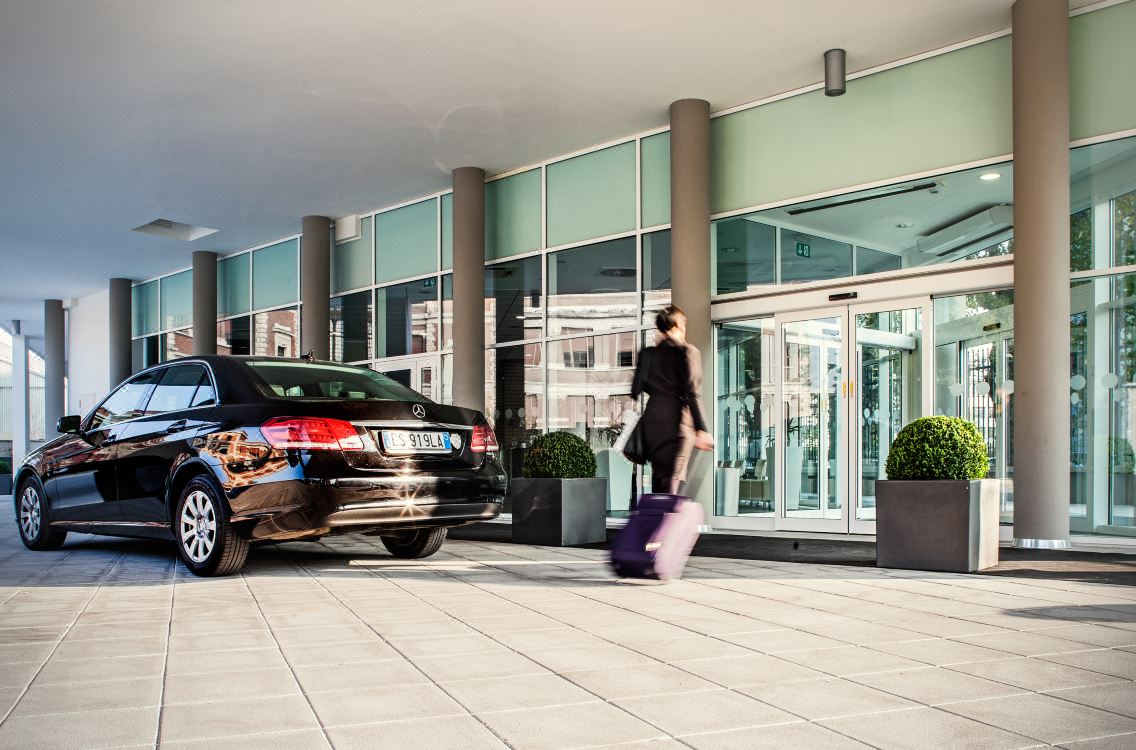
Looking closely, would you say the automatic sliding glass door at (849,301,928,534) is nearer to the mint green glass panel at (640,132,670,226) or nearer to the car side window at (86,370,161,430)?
the mint green glass panel at (640,132,670,226)

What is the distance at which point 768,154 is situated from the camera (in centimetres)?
1141

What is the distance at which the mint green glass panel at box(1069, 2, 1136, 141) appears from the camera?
888cm

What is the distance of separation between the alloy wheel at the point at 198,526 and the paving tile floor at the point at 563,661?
20cm

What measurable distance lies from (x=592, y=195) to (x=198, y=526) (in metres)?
7.77

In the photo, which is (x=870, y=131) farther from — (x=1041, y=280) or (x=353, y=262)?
(x=353, y=262)

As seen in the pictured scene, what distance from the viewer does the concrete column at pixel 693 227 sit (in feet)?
37.8

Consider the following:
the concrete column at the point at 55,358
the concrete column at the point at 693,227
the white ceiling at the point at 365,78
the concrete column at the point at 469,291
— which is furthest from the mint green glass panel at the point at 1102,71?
the concrete column at the point at 55,358

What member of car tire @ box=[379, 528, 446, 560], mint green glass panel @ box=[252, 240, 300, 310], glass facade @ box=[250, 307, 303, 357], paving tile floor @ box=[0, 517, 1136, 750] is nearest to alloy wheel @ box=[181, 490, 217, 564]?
A: paving tile floor @ box=[0, 517, 1136, 750]

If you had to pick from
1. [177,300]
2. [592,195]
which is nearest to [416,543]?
[592,195]

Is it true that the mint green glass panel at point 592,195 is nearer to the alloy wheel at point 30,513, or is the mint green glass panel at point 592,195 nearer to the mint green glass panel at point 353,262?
the mint green glass panel at point 353,262

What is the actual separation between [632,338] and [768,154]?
2.70 metres

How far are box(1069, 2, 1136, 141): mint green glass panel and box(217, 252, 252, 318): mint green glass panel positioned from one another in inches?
593

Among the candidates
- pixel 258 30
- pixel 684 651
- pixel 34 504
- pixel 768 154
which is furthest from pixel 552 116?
pixel 684 651

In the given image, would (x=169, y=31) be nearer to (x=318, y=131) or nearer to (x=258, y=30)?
(x=258, y=30)
